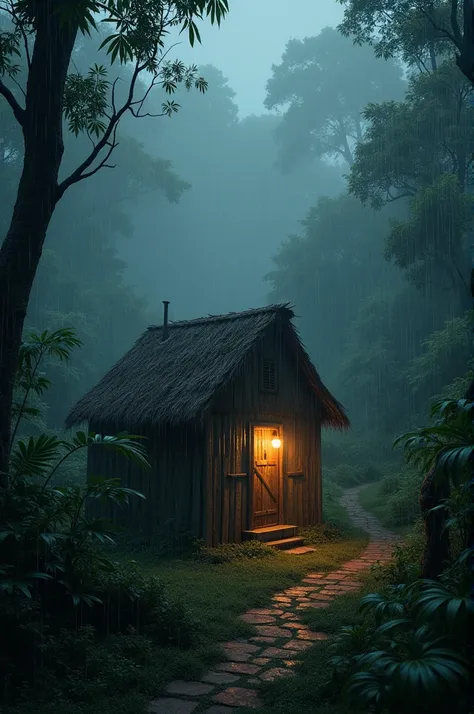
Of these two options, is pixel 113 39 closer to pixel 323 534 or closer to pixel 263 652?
pixel 263 652

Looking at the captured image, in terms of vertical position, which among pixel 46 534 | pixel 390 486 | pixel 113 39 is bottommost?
pixel 390 486

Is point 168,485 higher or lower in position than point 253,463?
lower

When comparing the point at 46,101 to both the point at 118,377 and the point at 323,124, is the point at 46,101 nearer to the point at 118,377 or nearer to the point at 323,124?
the point at 118,377

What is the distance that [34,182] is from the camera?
641cm

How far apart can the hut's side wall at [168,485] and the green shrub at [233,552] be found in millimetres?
454

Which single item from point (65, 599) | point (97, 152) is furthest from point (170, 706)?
point (97, 152)

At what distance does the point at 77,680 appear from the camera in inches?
192

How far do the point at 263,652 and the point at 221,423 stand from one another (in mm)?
5791

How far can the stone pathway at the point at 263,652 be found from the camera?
4.78 meters

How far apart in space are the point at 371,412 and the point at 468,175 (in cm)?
1265

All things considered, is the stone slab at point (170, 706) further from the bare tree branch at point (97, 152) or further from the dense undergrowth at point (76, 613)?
the bare tree branch at point (97, 152)

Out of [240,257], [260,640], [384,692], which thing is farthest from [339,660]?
[240,257]

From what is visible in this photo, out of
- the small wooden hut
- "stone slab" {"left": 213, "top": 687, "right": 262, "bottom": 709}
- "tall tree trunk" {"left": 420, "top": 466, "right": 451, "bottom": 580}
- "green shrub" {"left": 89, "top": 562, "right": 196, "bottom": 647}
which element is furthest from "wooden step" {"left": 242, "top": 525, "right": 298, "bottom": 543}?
"stone slab" {"left": 213, "top": 687, "right": 262, "bottom": 709}

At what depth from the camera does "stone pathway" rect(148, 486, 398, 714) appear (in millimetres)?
4777
